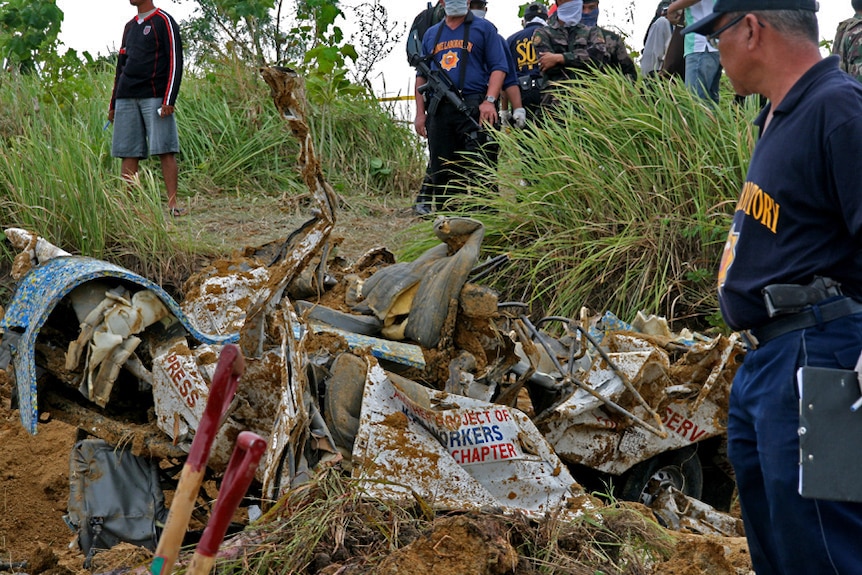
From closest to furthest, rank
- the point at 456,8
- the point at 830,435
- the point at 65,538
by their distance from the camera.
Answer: the point at 830,435 → the point at 65,538 → the point at 456,8

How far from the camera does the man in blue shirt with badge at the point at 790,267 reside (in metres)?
2.12

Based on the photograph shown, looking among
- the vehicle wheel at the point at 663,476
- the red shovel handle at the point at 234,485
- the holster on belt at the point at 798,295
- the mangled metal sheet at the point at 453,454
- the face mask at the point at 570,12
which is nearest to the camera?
the red shovel handle at the point at 234,485

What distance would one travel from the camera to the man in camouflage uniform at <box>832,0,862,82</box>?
230 inches

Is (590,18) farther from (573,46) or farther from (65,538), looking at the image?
(65,538)

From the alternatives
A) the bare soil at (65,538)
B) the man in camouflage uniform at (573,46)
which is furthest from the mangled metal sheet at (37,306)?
the man in camouflage uniform at (573,46)

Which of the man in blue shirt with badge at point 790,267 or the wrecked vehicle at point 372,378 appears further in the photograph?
the wrecked vehicle at point 372,378

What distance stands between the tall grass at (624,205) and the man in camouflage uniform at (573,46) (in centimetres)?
75

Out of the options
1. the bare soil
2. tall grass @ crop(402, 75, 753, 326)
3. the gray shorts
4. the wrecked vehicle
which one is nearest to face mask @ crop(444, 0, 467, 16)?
tall grass @ crop(402, 75, 753, 326)

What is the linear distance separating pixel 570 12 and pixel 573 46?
277 millimetres

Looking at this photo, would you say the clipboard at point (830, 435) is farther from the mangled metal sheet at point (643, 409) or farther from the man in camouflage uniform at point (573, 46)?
the man in camouflage uniform at point (573, 46)

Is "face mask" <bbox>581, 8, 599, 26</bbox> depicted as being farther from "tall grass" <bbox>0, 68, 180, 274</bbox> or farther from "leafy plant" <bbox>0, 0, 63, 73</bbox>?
"leafy plant" <bbox>0, 0, 63, 73</bbox>

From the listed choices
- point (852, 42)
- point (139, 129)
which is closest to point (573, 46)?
point (852, 42)

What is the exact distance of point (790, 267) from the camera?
7.20ft

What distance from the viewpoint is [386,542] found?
2785 mm
